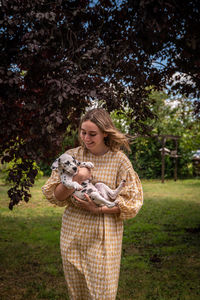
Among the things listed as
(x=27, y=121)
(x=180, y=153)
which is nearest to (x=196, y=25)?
(x=27, y=121)

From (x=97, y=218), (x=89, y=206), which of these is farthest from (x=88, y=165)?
(x=97, y=218)

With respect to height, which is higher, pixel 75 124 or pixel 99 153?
pixel 75 124

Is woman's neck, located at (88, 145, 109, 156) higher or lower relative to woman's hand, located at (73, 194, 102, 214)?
higher

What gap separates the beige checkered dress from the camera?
2074mm

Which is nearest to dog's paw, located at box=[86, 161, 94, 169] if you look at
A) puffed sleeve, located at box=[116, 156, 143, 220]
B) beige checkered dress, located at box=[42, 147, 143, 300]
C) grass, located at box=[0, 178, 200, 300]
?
beige checkered dress, located at box=[42, 147, 143, 300]

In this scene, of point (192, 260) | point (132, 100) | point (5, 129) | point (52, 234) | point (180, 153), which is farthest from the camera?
point (180, 153)

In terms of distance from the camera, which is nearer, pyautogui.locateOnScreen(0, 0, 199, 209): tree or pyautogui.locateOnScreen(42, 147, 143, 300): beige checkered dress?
pyautogui.locateOnScreen(42, 147, 143, 300): beige checkered dress

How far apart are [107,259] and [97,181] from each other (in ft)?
1.95

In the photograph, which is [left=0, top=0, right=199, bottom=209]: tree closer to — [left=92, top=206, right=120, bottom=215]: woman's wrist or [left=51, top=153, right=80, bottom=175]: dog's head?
[left=51, top=153, right=80, bottom=175]: dog's head

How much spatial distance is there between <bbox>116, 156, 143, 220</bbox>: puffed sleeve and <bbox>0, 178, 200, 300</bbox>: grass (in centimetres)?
186

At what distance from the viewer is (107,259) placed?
2078mm

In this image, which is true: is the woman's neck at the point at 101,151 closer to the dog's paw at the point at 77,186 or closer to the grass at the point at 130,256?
the dog's paw at the point at 77,186

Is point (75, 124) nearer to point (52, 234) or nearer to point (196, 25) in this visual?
point (196, 25)

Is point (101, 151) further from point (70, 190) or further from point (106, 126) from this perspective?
point (70, 190)
